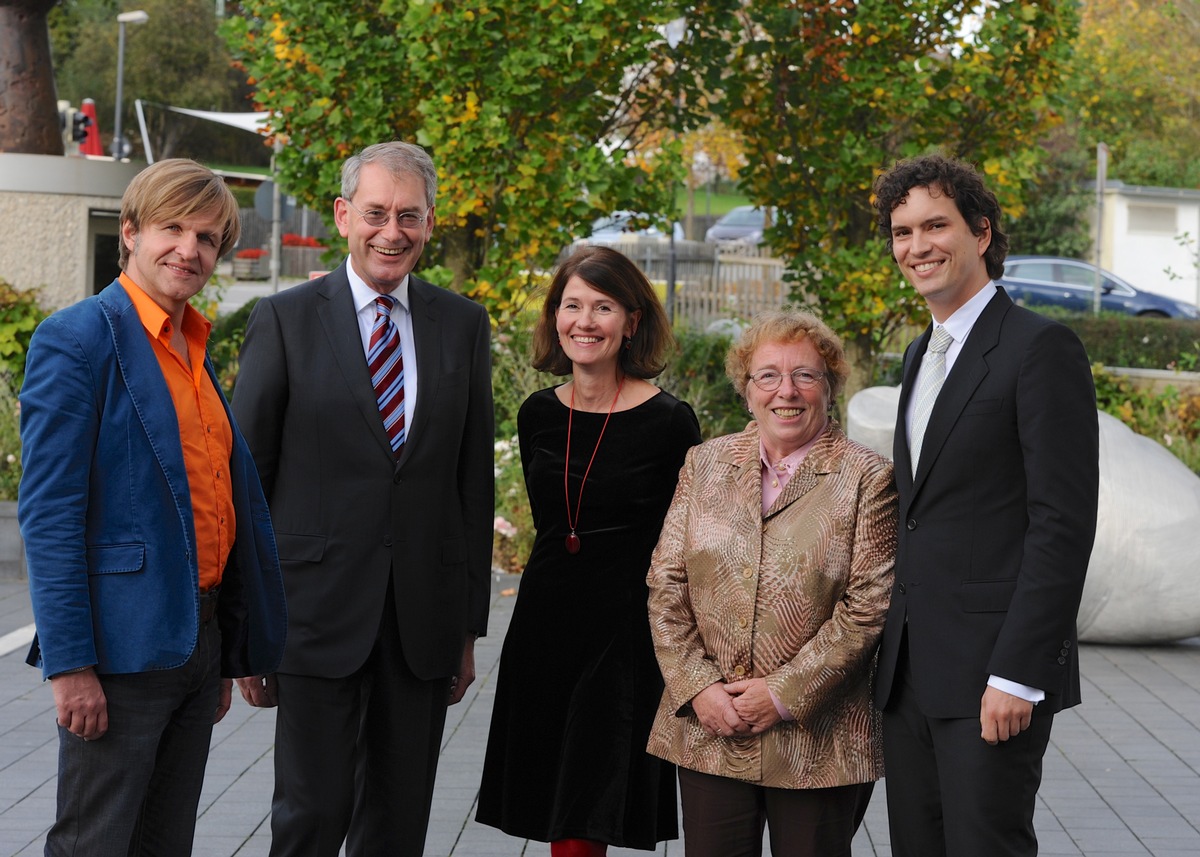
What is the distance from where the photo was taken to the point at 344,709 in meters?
3.73

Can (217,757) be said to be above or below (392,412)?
below

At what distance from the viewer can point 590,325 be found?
4.14 meters

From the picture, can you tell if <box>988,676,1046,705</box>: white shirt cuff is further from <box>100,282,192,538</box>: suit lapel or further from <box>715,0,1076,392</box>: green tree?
<box>715,0,1076,392</box>: green tree

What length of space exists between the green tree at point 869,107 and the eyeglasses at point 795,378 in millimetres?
7379

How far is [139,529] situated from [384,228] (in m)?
1.08

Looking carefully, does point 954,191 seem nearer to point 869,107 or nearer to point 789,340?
point 789,340

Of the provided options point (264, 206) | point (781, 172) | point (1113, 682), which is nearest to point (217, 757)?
point (1113, 682)

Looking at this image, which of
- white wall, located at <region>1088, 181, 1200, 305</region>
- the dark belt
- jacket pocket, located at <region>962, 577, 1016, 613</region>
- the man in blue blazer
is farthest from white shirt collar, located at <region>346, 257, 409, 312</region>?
white wall, located at <region>1088, 181, 1200, 305</region>

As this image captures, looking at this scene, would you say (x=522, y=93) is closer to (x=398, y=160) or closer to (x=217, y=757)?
(x=217, y=757)

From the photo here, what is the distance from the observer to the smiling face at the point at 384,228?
374 centimetres

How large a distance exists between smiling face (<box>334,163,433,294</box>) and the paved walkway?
2143 mm

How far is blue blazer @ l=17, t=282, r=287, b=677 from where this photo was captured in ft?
9.66

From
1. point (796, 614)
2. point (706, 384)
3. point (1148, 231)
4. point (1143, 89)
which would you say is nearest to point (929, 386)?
point (796, 614)

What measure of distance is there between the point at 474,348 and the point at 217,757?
2.78m
